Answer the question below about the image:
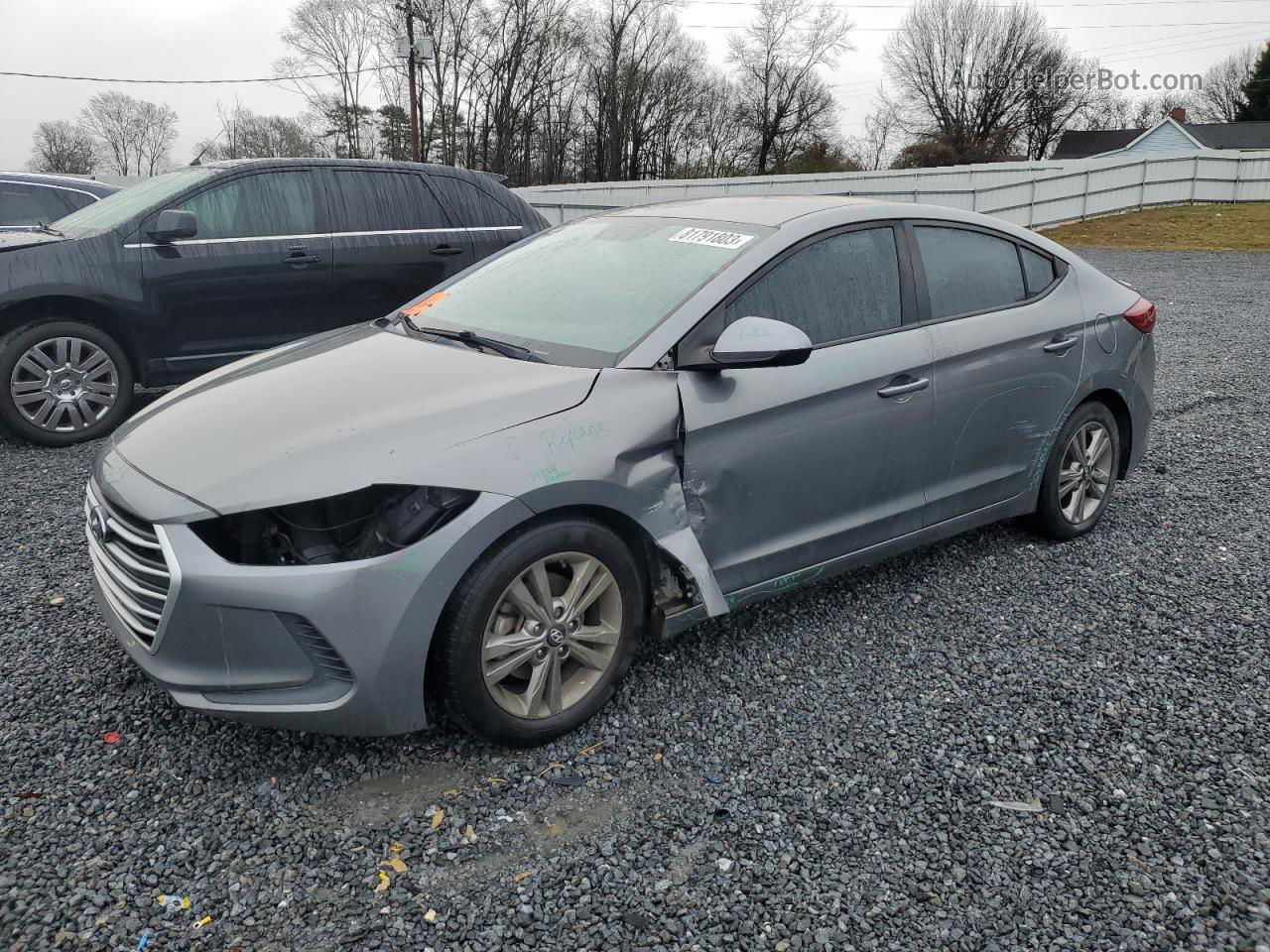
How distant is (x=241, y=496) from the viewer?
263 cm

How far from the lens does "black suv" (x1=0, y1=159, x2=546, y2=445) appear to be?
20.1ft

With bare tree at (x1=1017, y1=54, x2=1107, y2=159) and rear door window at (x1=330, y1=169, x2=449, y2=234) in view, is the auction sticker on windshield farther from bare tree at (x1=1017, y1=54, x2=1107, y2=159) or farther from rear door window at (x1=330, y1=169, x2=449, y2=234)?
bare tree at (x1=1017, y1=54, x2=1107, y2=159)

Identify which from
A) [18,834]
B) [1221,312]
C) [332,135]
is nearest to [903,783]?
[18,834]

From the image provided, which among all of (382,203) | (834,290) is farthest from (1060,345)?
(382,203)

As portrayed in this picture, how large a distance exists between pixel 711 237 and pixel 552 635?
1.58 metres

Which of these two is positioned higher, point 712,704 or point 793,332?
point 793,332

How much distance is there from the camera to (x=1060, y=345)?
4281 mm

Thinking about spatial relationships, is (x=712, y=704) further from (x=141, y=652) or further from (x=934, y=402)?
(x=141, y=652)

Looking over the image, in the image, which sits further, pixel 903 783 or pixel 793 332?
pixel 793 332

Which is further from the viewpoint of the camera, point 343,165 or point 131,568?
point 343,165

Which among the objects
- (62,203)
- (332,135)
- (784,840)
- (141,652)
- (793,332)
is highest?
(332,135)

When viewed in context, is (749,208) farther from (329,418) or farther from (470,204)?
(470,204)

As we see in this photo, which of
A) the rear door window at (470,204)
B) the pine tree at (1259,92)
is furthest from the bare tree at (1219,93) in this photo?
the rear door window at (470,204)

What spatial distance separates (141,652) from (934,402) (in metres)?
2.77
